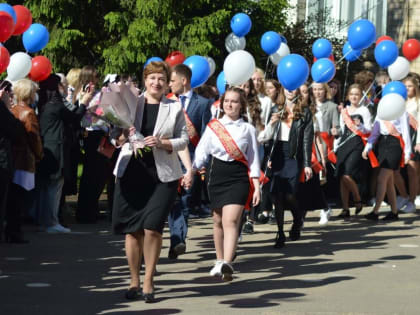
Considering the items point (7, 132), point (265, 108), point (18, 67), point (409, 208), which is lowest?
point (409, 208)

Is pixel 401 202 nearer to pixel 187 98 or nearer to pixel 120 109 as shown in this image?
pixel 187 98

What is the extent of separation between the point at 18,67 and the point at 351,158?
17.0ft

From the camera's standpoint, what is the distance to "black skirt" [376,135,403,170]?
1410 cm

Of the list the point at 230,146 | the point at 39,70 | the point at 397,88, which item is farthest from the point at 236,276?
the point at 397,88

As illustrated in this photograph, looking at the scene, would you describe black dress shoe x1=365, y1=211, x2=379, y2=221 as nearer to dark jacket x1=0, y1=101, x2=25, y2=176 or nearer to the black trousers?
the black trousers

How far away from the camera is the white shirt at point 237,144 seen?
29.6 ft

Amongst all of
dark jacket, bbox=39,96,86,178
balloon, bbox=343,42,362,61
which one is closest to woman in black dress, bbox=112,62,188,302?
dark jacket, bbox=39,96,86,178

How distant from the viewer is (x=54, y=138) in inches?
473

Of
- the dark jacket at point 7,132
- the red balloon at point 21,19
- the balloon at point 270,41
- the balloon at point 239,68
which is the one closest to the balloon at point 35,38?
the red balloon at point 21,19

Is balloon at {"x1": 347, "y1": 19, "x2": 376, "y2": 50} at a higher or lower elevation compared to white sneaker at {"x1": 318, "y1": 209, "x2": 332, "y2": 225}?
higher

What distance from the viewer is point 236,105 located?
9.08 m

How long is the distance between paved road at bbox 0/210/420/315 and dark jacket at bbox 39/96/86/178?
0.78 metres

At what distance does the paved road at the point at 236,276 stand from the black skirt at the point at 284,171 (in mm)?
648

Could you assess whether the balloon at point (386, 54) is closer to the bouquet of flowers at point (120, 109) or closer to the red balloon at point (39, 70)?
the red balloon at point (39, 70)
